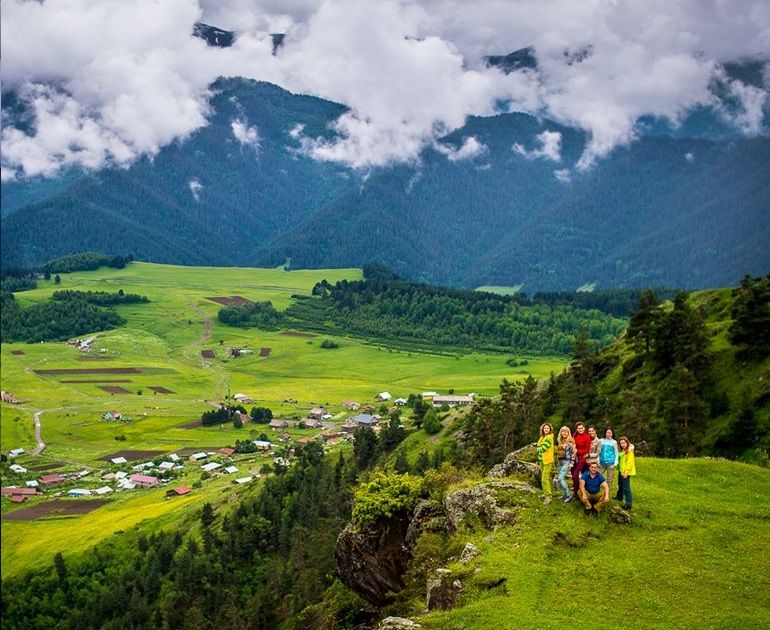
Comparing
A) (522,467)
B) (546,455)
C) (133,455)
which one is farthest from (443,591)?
(133,455)

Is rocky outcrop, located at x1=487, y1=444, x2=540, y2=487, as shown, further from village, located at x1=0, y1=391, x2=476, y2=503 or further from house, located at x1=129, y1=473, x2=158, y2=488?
house, located at x1=129, y1=473, x2=158, y2=488

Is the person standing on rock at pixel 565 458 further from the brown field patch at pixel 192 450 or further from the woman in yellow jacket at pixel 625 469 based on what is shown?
the brown field patch at pixel 192 450

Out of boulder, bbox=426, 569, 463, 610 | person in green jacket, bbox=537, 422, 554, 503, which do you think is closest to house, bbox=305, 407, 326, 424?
person in green jacket, bbox=537, 422, 554, 503

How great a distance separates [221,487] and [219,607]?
5091 cm

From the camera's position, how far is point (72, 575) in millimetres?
106625

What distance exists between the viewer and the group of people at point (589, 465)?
30.8 meters

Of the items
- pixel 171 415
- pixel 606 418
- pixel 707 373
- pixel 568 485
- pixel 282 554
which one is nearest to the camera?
pixel 568 485

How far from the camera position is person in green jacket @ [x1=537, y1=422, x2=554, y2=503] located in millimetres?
31359

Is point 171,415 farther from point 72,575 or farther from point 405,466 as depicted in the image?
point 405,466

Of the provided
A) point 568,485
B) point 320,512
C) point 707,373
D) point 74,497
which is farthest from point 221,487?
point 568,485

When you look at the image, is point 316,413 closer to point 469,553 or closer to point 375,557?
point 375,557

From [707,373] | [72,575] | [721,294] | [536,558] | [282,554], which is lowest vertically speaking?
[72,575]

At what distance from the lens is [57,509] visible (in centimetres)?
12669

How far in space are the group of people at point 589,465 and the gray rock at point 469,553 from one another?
14.9ft
